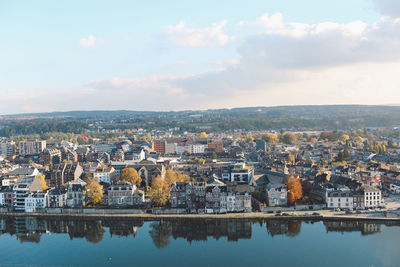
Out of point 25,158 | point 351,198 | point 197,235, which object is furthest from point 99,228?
point 25,158

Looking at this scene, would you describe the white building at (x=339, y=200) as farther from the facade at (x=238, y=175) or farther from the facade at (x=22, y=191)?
the facade at (x=22, y=191)

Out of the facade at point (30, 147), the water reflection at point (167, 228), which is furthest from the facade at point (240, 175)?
the facade at point (30, 147)

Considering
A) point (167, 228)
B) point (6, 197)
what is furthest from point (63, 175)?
point (167, 228)

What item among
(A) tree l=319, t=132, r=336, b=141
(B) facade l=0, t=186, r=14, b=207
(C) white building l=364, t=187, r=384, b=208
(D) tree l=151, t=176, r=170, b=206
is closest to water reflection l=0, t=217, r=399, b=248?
(D) tree l=151, t=176, r=170, b=206

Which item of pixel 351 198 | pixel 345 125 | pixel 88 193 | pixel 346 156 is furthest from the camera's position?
pixel 345 125

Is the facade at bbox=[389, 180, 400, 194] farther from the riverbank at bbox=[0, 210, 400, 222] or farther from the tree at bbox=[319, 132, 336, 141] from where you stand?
the tree at bbox=[319, 132, 336, 141]

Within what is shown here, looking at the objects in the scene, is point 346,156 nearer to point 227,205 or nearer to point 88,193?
point 227,205
